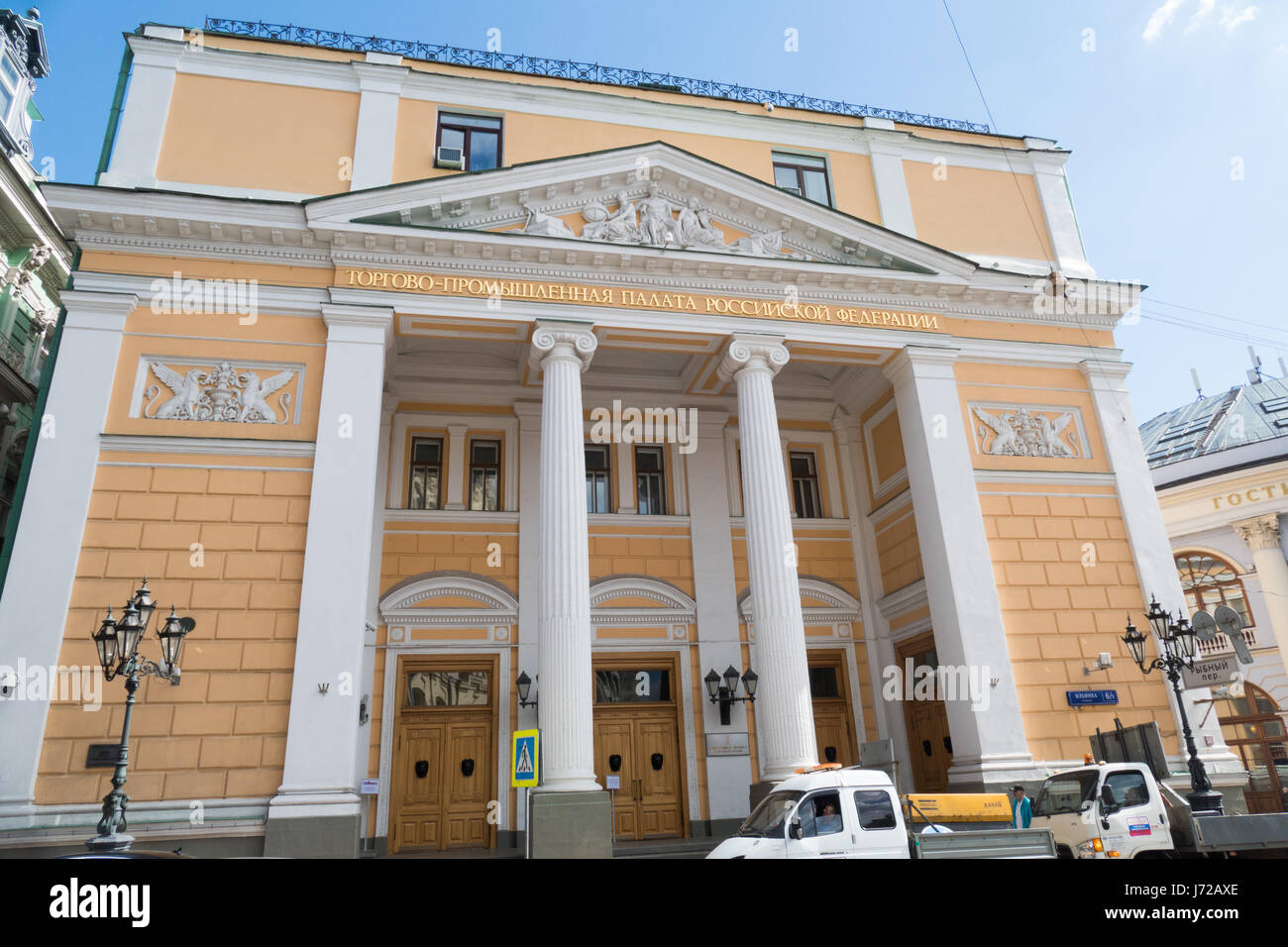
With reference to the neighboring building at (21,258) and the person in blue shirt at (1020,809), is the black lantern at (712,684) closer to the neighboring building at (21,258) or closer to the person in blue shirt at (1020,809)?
the person in blue shirt at (1020,809)

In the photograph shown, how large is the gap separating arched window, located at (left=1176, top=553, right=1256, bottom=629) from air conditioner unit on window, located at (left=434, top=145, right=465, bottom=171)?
26.9 metres

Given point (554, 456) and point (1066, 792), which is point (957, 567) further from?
point (554, 456)

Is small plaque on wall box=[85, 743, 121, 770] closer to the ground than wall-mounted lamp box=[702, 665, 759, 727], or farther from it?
closer to the ground

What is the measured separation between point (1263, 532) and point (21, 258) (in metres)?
37.1

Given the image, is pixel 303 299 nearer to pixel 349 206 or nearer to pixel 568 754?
pixel 349 206

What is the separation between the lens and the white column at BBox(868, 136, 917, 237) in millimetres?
19141

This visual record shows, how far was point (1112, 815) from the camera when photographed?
1131cm

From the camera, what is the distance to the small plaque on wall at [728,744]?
56.6 ft

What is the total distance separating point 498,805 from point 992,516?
1110cm

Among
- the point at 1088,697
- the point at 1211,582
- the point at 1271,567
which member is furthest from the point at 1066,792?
the point at 1211,582

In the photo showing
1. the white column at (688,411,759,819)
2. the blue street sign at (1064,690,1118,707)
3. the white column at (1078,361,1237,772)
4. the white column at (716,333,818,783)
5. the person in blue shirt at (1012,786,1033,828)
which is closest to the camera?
the person in blue shirt at (1012,786,1033,828)

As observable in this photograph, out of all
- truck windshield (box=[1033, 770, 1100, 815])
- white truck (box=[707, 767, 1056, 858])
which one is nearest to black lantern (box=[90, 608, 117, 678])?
white truck (box=[707, 767, 1056, 858])

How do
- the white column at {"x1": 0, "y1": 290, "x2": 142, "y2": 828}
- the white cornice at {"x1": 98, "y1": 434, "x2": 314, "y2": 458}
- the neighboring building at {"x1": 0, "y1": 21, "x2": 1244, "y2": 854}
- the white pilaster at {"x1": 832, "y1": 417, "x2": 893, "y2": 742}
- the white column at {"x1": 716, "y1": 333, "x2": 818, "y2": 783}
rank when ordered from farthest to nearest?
1. the white pilaster at {"x1": 832, "y1": 417, "x2": 893, "y2": 742}
2. the white column at {"x1": 716, "y1": 333, "x2": 818, "y2": 783}
3. the white cornice at {"x1": 98, "y1": 434, "x2": 314, "y2": 458}
4. the neighboring building at {"x1": 0, "y1": 21, "x2": 1244, "y2": 854}
5. the white column at {"x1": 0, "y1": 290, "x2": 142, "y2": 828}

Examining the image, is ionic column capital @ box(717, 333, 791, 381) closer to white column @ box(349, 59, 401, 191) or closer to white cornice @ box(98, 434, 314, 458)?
white column @ box(349, 59, 401, 191)
